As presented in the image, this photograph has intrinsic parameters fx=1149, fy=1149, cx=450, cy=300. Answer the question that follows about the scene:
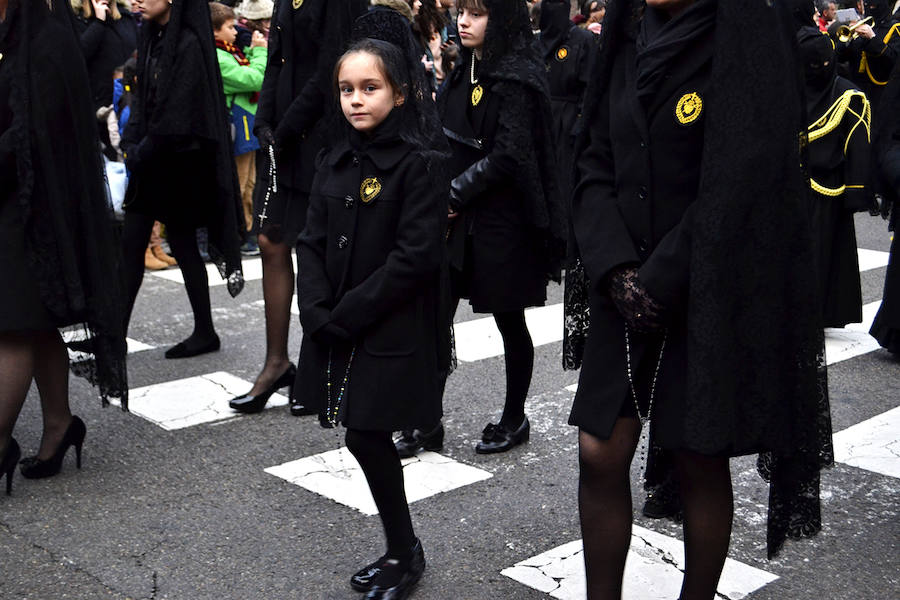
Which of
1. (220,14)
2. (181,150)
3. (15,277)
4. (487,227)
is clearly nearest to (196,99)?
(181,150)

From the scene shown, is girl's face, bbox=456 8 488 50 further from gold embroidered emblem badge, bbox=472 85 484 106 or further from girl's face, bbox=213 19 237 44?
girl's face, bbox=213 19 237 44

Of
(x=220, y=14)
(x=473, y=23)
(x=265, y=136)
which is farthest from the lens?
(x=220, y=14)

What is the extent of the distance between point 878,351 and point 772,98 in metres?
4.36

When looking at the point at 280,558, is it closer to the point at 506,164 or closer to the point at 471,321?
the point at 506,164

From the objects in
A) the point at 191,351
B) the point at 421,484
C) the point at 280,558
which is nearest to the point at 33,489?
the point at 280,558

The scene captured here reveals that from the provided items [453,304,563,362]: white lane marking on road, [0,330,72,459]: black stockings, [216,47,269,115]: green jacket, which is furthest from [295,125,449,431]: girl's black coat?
[216,47,269,115]: green jacket

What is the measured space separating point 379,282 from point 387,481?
0.60 m

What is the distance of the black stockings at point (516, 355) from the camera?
15.4ft

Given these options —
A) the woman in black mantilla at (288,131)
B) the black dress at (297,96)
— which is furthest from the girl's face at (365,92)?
the woman in black mantilla at (288,131)

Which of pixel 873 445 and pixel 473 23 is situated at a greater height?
pixel 473 23

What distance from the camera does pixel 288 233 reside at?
5297 millimetres

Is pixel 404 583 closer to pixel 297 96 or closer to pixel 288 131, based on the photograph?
pixel 288 131

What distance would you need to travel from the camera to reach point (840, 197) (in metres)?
6.62

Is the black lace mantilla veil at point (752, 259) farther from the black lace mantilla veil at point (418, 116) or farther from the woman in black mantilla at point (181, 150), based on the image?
the woman in black mantilla at point (181, 150)
